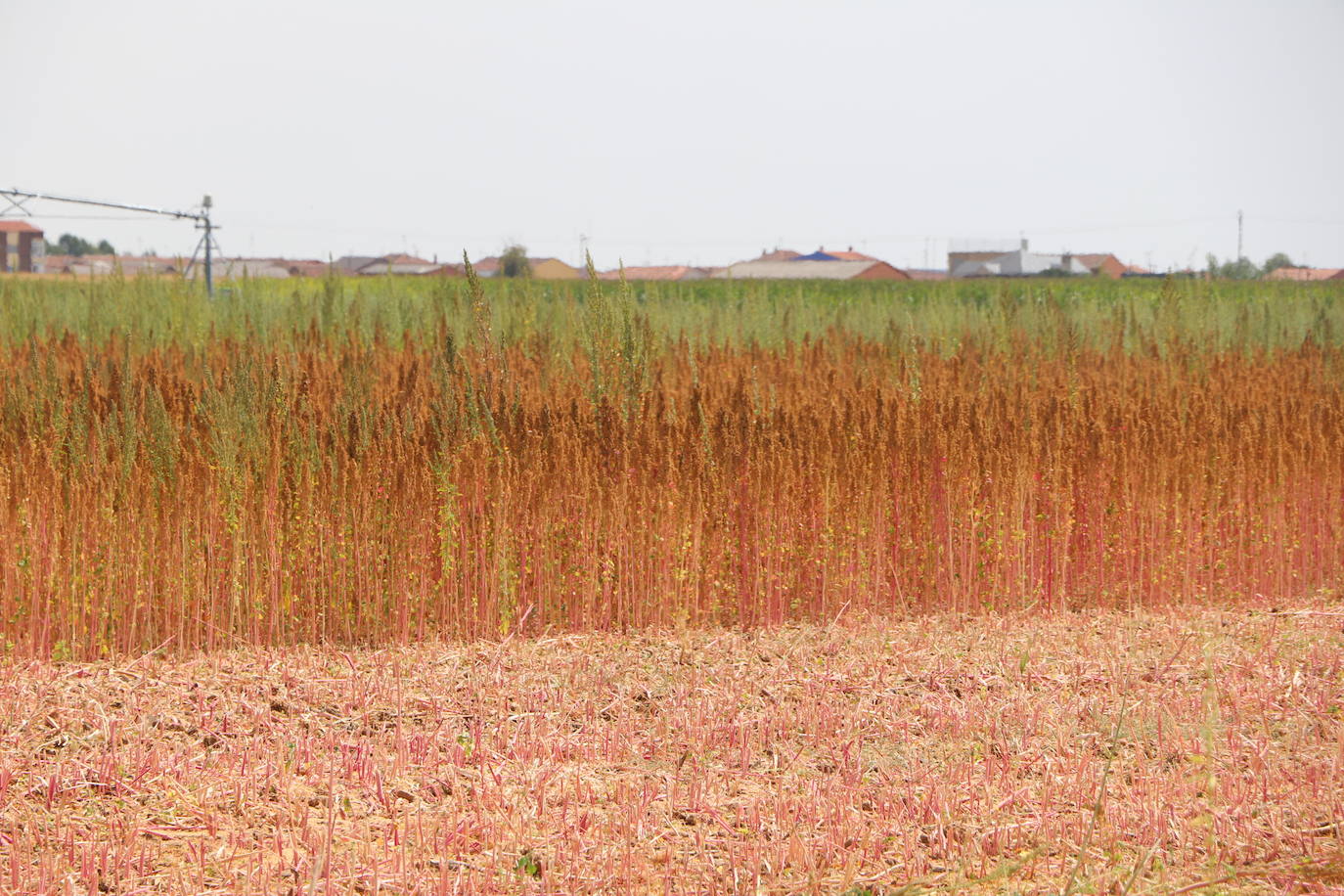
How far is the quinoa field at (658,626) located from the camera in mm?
3010

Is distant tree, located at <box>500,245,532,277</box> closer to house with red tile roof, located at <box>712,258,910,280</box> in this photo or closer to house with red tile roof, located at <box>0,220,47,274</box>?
house with red tile roof, located at <box>712,258,910,280</box>

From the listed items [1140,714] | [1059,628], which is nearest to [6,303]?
[1059,628]

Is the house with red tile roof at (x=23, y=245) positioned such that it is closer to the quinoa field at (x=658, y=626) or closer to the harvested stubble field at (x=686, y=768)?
the quinoa field at (x=658, y=626)

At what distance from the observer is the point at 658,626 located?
482 centimetres

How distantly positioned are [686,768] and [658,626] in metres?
1.39

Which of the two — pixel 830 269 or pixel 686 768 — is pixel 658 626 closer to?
pixel 686 768

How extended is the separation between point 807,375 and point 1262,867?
433cm

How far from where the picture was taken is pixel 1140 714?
3.83 meters

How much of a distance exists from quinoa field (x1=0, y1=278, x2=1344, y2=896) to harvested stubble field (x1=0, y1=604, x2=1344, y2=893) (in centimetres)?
1

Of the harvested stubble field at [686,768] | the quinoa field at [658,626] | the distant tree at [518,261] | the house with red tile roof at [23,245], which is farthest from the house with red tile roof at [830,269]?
the harvested stubble field at [686,768]

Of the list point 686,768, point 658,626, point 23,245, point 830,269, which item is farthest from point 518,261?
point 23,245

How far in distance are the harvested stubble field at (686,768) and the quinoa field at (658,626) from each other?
15 mm

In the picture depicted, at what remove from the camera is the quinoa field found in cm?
301

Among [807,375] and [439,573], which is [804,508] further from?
[807,375]
